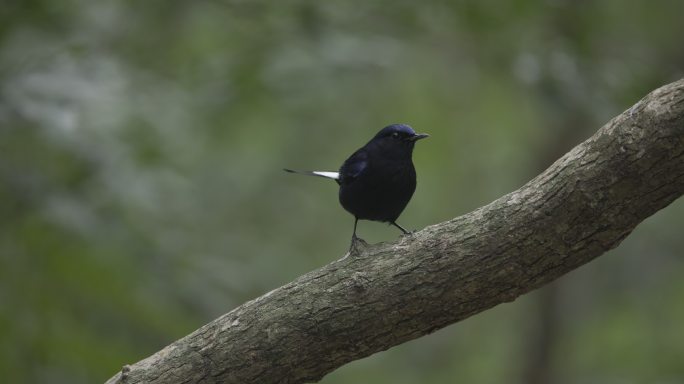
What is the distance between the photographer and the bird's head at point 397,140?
4617 mm

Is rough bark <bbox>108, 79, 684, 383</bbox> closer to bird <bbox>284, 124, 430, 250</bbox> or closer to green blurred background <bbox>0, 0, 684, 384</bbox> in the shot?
bird <bbox>284, 124, 430, 250</bbox>

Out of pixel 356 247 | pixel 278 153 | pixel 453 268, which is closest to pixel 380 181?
pixel 356 247

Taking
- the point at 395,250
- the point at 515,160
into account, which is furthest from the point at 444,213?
the point at 395,250

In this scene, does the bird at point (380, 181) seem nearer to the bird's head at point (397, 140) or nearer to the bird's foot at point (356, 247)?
the bird's head at point (397, 140)

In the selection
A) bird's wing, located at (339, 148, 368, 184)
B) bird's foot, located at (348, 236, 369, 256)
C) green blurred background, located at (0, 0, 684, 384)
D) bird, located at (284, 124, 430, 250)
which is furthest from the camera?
green blurred background, located at (0, 0, 684, 384)

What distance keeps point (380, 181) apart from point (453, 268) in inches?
37.9

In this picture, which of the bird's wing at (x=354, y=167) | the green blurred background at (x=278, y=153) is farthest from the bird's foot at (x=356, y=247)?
the green blurred background at (x=278, y=153)

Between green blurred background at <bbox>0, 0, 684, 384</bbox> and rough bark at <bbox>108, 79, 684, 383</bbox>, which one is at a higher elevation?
green blurred background at <bbox>0, 0, 684, 384</bbox>

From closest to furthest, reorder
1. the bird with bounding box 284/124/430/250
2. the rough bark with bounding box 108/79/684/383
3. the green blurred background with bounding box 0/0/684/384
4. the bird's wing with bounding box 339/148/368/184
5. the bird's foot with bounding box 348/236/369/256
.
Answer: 1. the rough bark with bounding box 108/79/684/383
2. the bird's foot with bounding box 348/236/369/256
3. the bird with bounding box 284/124/430/250
4. the bird's wing with bounding box 339/148/368/184
5. the green blurred background with bounding box 0/0/684/384

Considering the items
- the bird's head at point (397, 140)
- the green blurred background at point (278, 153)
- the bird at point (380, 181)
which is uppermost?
the green blurred background at point (278, 153)

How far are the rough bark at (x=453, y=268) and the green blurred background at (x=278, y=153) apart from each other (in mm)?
1625

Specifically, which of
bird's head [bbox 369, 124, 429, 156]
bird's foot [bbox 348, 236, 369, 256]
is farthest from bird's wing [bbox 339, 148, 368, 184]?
bird's foot [bbox 348, 236, 369, 256]

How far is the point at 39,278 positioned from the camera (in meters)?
5.32

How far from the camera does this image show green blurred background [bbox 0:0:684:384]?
5.34 m
